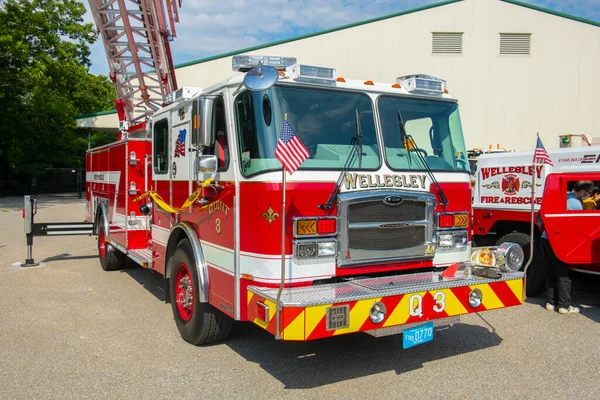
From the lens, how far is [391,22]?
67.5 ft

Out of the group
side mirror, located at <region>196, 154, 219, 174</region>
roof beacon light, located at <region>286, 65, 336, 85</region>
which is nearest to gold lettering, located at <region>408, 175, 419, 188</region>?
roof beacon light, located at <region>286, 65, 336, 85</region>

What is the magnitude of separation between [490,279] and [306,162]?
1.93 meters

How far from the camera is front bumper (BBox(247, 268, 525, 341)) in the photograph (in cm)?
381

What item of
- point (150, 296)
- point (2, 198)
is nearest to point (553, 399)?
point (150, 296)

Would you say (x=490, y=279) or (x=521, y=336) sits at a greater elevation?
(x=490, y=279)

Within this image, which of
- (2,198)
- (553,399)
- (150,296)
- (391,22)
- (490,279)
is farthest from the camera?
(2,198)

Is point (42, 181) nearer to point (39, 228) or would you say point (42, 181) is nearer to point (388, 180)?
point (39, 228)

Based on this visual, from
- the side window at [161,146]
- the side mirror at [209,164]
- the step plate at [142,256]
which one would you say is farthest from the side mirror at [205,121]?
A: the step plate at [142,256]

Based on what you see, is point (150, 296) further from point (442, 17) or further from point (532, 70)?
point (532, 70)

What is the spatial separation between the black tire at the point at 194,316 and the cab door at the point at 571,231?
13.1 ft

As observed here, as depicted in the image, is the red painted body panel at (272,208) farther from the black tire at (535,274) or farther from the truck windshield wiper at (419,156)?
the black tire at (535,274)

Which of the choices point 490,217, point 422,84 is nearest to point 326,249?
point 422,84

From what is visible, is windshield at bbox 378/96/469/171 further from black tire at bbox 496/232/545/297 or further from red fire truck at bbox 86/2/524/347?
black tire at bbox 496/232/545/297

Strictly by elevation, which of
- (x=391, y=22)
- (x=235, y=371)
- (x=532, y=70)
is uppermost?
(x=391, y=22)
